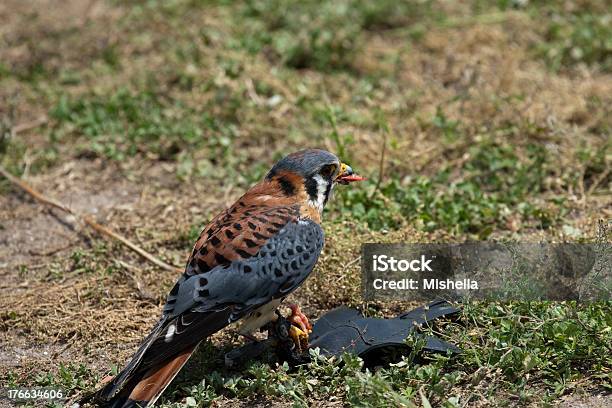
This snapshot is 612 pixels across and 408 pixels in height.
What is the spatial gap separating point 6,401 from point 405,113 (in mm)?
3733

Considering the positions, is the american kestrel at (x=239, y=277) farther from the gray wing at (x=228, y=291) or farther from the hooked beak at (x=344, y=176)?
the hooked beak at (x=344, y=176)

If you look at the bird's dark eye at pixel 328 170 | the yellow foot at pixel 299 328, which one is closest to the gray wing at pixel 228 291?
the yellow foot at pixel 299 328

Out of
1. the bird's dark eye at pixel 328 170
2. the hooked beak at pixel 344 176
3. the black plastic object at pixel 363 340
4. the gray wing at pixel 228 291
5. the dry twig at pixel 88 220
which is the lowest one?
the dry twig at pixel 88 220

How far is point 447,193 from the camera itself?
6062 mm

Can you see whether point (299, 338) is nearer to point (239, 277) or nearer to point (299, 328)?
point (299, 328)

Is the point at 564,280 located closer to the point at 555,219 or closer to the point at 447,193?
the point at 555,219

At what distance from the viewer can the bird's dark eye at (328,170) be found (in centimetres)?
492

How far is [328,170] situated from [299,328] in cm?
92

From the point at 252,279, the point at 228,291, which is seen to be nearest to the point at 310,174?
the point at 252,279

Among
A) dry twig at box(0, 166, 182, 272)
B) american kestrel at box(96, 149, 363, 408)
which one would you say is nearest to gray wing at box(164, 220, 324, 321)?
american kestrel at box(96, 149, 363, 408)

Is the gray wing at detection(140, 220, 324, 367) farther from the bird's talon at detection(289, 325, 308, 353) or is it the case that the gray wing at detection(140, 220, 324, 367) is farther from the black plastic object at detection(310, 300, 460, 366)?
the black plastic object at detection(310, 300, 460, 366)

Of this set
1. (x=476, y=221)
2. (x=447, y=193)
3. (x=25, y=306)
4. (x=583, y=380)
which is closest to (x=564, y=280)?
(x=583, y=380)

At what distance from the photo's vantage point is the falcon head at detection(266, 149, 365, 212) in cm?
484

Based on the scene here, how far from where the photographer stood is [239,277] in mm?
4336
